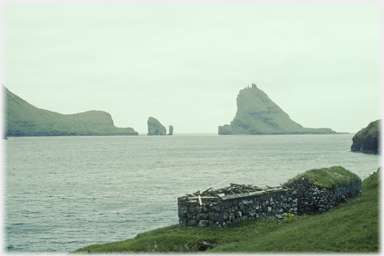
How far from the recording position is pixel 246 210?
23656 mm

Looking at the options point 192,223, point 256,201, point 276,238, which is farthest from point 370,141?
point 276,238

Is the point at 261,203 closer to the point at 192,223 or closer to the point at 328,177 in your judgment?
the point at 192,223

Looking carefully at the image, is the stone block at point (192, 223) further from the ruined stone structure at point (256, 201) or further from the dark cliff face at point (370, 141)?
the dark cliff face at point (370, 141)

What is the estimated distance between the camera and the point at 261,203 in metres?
24.7

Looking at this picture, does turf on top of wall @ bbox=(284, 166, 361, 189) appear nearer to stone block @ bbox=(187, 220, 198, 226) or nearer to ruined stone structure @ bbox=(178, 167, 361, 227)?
ruined stone structure @ bbox=(178, 167, 361, 227)

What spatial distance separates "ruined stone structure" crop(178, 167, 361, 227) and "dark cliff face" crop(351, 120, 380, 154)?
331ft

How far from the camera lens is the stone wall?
22.2 meters

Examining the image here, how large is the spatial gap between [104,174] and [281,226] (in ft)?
199

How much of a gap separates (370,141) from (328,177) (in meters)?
111

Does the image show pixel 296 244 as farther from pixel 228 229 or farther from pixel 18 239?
pixel 18 239

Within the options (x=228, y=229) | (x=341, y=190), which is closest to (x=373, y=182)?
(x=341, y=190)

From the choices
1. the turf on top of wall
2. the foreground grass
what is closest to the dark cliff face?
the turf on top of wall

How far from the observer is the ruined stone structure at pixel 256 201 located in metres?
22.2

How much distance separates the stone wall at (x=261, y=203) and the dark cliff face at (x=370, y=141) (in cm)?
10097
